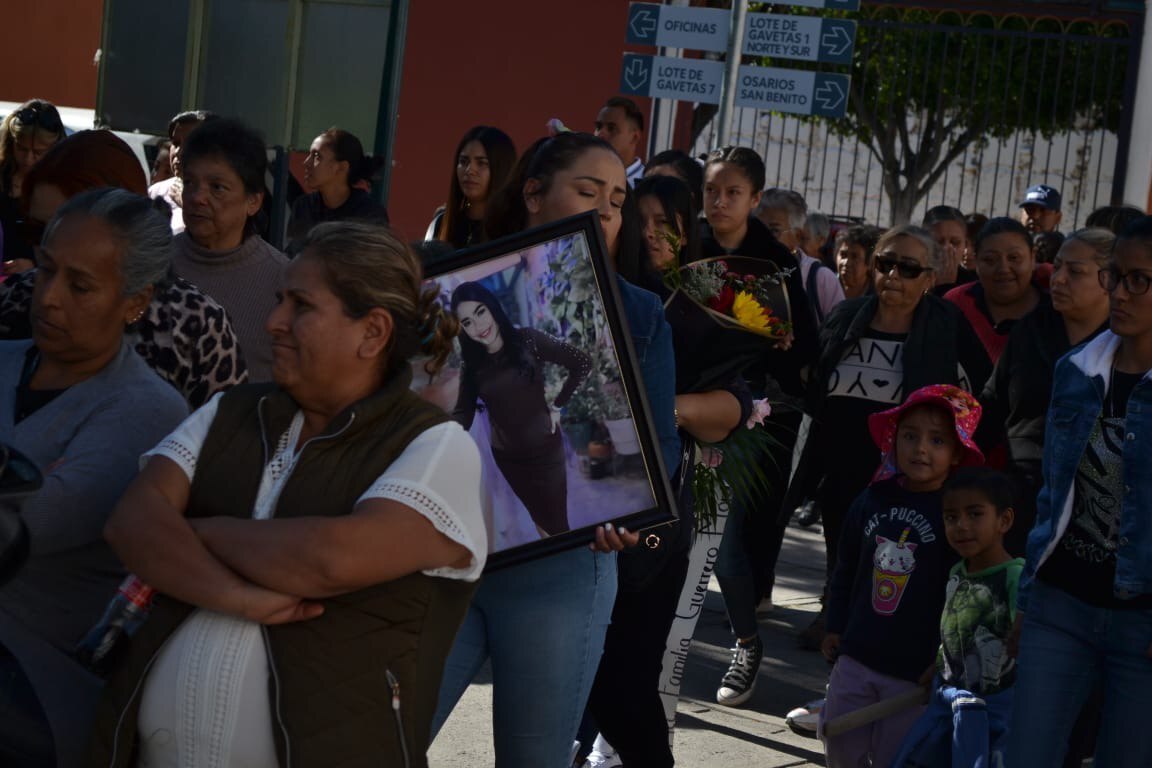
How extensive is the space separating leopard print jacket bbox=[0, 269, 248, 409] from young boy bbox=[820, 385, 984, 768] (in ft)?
8.05

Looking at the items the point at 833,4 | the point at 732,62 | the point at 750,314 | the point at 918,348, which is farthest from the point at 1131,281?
the point at 833,4

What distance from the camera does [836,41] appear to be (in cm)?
1084

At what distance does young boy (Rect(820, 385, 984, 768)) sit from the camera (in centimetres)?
534

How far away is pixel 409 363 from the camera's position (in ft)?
10.0

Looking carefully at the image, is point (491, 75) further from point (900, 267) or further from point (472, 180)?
point (472, 180)

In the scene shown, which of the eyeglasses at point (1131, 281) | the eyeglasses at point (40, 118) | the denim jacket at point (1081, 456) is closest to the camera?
the denim jacket at point (1081, 456)

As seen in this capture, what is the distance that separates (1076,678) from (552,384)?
6.43ft

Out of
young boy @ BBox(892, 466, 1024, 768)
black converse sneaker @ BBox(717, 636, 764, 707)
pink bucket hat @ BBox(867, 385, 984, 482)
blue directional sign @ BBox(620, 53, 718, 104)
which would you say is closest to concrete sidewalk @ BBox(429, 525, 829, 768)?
black converse sneaker @ BBox(717, 636, 764, 707)

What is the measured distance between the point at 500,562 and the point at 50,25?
1812 centimetres

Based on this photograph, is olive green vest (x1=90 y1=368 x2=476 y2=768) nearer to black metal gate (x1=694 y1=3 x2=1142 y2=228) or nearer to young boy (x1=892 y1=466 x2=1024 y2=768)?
young boy (x1=892 y1=466 x2=1024 y2=768)

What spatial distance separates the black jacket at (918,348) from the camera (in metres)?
6.84

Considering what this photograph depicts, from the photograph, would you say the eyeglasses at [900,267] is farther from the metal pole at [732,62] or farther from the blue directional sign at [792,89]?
the blue directional sign at [792,89]

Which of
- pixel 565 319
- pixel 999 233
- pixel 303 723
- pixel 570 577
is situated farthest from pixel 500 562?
pixel 999 233

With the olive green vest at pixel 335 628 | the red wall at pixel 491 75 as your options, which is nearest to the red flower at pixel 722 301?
the olive green vest at pixel 335 628
